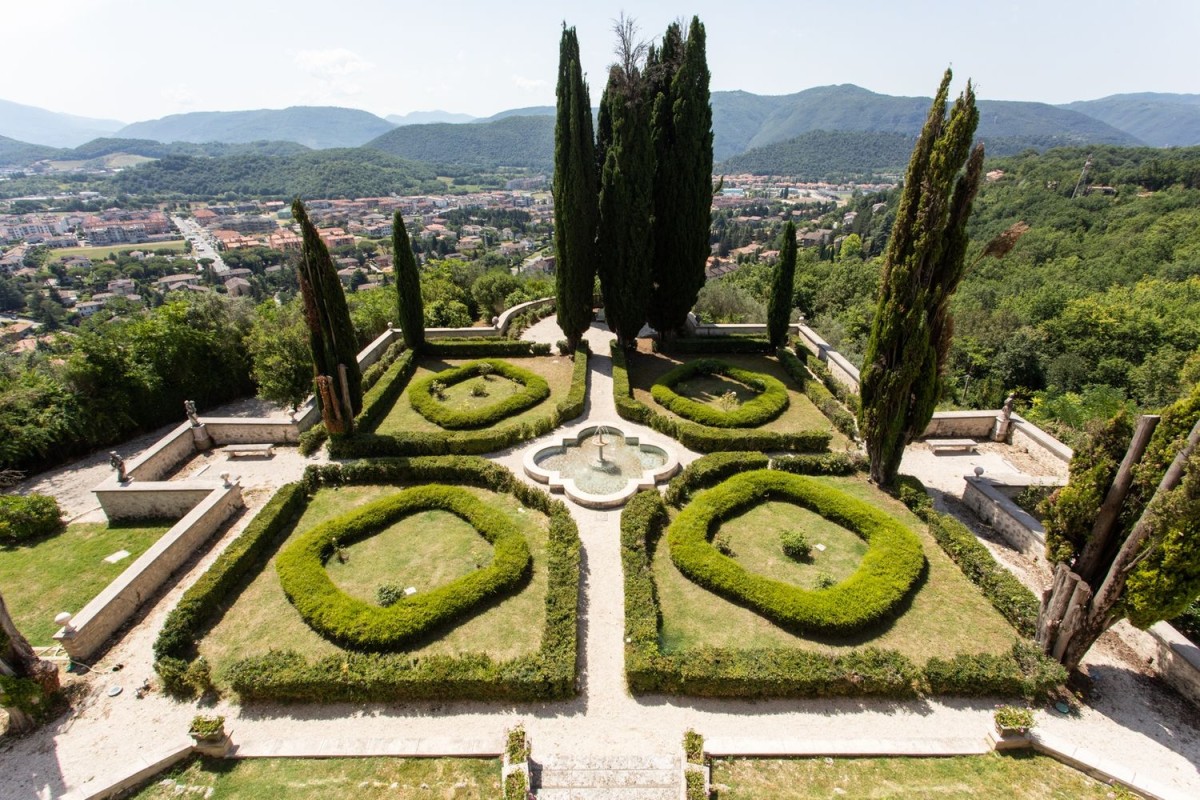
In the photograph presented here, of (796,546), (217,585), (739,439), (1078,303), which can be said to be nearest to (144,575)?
(217,585)

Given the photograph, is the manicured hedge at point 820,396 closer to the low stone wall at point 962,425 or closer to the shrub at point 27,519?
the low stone wall at point 962,425

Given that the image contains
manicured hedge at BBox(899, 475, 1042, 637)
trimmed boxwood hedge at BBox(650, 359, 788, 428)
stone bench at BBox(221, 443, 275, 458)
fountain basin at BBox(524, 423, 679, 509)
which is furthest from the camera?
trimmed boxwood hedge at BBox(650, 359, 788, 428)

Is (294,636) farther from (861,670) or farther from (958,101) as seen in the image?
(958,101)

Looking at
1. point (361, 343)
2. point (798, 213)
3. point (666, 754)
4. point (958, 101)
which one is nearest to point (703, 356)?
point (958, 101)

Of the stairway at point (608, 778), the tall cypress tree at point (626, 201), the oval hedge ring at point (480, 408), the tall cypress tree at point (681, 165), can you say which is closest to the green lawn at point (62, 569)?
the oval hedge ring at point (480, 408)

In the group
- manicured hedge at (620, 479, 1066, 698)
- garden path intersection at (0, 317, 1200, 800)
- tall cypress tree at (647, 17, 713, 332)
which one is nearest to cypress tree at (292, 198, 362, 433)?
garden path intersection at (0, 317, 1200, 800)

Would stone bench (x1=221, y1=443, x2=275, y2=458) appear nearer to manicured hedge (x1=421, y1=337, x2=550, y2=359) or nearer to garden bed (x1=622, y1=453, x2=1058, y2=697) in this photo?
manicured hedge (x1=421, y1=337, x2=550, y2=359)
